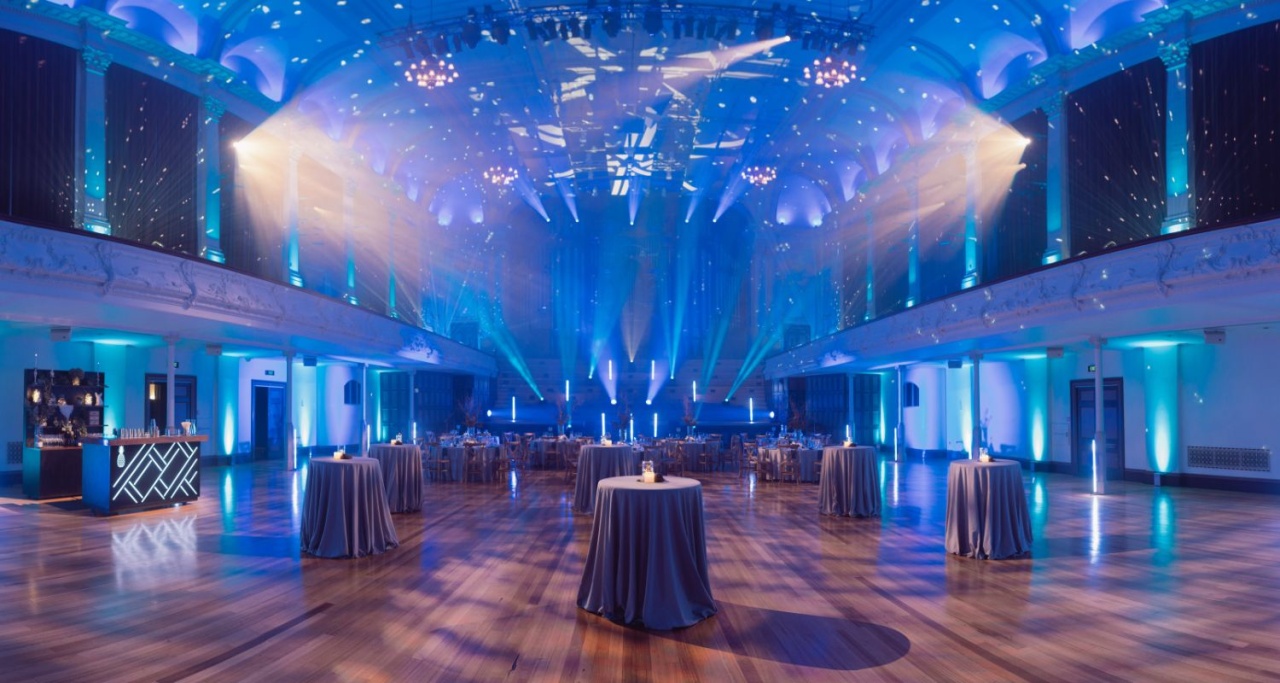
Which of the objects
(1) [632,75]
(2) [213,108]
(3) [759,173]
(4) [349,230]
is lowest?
(4) [349,230]

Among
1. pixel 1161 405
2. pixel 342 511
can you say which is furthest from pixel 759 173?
pixel 342 511

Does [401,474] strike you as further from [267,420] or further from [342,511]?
[267,420]

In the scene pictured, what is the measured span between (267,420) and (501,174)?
8980mm

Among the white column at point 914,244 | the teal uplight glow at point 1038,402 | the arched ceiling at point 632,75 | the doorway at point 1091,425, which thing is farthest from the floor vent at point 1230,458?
the arched ceiling at point 632,75

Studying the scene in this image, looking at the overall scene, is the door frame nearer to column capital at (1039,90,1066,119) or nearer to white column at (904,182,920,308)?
white column at (904,182,920,308)

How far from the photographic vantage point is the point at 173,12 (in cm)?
1168

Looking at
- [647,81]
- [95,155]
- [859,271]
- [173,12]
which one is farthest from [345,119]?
[859,271]

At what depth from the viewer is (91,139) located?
10883mm

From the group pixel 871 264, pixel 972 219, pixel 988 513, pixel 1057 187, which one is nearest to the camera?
pixel 988 513

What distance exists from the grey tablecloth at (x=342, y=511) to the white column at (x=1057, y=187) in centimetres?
1110

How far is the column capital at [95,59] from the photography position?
35.5ft

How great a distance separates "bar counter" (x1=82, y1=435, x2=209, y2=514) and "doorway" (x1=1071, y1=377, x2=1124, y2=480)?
47.9 feet

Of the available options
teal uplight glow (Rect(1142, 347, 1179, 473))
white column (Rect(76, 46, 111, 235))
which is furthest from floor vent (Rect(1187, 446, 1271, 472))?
white column (Rect(76, 46, 111, 235))

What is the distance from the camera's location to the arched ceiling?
1141cm
